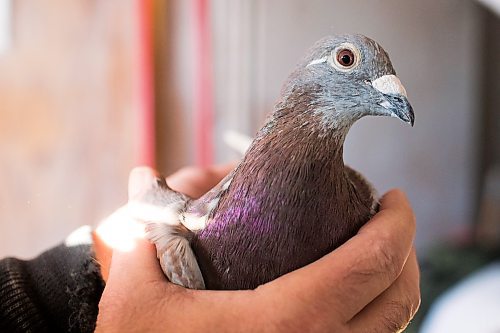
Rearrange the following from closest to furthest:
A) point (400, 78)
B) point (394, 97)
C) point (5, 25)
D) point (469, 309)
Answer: point (394, 97), point (400, 78), point (5, 25), point (469, 309)

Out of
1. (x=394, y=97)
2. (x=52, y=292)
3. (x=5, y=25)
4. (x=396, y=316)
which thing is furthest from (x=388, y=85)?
(x=5, y=25)

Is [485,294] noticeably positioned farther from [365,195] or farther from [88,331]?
[88,331]

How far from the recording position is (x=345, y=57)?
52 cm

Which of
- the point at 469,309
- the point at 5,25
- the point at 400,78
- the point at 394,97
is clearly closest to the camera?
the point at 394,97

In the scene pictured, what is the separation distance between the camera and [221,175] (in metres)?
0.87

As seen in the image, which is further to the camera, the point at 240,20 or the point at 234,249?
the point at 240,20

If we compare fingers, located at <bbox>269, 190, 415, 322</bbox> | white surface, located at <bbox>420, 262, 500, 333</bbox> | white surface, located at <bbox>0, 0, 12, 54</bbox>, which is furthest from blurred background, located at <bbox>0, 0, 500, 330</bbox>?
white surface, located at <bbox>420, 262, 500, 333</bbox>

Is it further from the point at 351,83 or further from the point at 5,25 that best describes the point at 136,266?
the point at 5,25

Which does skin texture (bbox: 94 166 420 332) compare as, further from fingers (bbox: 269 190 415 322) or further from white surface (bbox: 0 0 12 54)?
white surface (bbox: 0 0 12 54)

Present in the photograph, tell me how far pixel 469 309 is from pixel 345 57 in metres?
1.04

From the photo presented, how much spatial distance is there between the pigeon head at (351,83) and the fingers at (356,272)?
114 mm

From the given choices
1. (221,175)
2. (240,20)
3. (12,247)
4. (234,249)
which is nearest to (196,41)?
(240,20)

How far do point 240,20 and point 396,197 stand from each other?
0.41m

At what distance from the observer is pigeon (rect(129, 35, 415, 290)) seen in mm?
530
